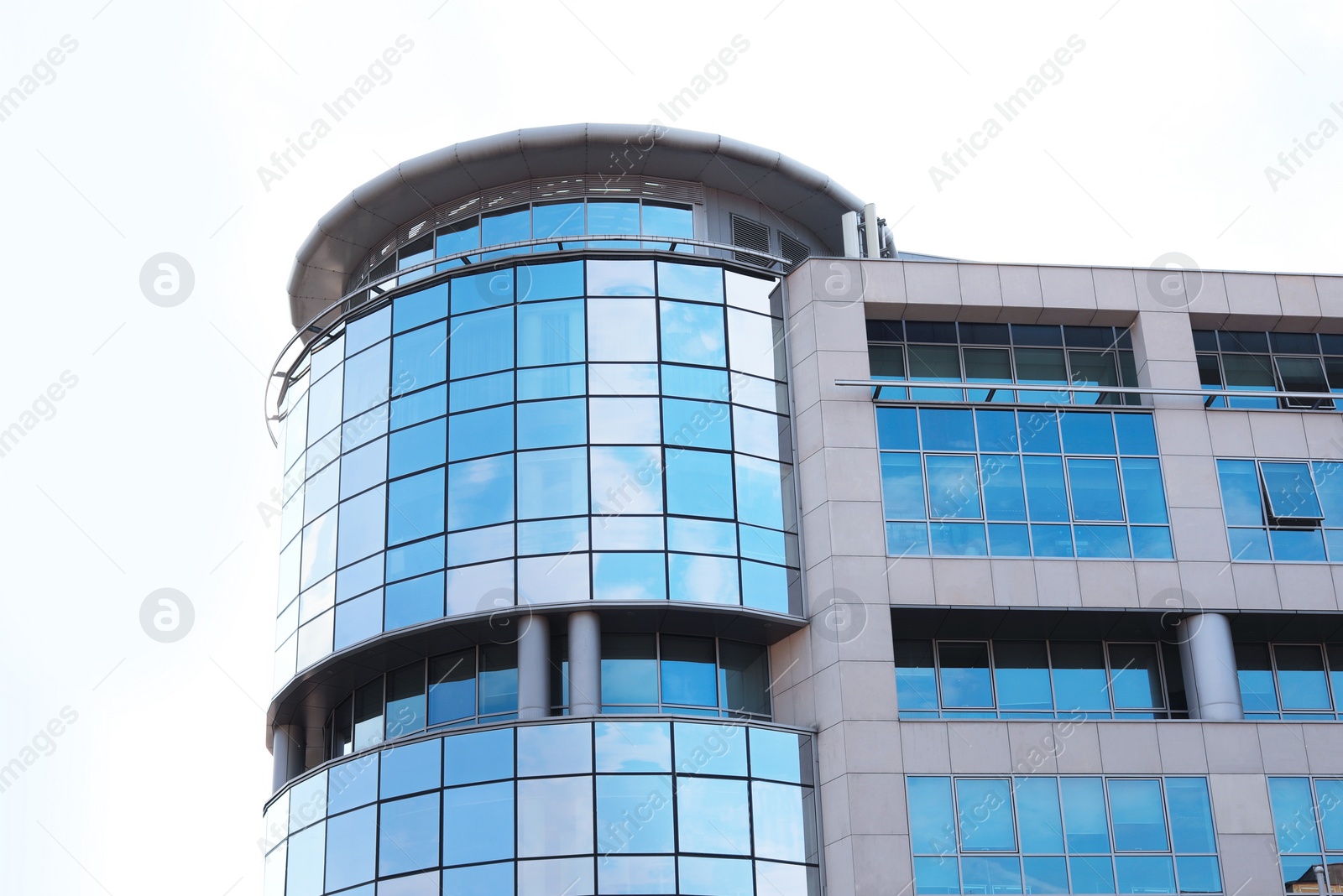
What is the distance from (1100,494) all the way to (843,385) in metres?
6.06

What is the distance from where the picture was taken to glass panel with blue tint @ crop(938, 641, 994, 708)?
32.5m

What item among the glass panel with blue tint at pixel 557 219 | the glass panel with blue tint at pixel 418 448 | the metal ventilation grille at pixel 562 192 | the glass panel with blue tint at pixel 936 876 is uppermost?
the metal ventilation grille at pixel 562 192

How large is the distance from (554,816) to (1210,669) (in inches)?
550

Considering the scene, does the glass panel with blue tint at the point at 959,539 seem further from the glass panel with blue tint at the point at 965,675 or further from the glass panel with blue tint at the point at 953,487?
the glass panel with blue tint at the point at 965,675

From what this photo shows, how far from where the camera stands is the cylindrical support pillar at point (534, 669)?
30844 mm

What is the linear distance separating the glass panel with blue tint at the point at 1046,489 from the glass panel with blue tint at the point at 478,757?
12220mm

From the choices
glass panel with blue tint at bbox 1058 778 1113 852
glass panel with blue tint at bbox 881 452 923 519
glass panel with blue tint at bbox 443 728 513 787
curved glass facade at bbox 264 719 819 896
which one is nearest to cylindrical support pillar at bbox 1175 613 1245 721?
glass panel with blue tint at bbox 1058 778 1113 852

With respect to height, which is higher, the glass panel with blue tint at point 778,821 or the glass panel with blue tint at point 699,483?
the glass panel with blue tint at point 699,483

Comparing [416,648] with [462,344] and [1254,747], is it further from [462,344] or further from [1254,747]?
[1254,747]

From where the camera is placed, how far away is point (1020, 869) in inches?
1174

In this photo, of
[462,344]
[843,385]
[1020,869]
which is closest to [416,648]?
[462,344]

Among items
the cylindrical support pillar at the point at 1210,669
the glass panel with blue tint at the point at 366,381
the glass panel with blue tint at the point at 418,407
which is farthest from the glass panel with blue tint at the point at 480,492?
the cylindrical support pillar at the point at 1210,669

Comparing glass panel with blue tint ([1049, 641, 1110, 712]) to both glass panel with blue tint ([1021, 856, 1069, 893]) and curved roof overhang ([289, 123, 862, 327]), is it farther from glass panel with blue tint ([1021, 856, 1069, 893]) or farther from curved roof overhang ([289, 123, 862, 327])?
curved roof overhang ([289, 123, 862, 327])

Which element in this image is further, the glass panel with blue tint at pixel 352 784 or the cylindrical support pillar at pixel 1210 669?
the cylindrical support pillar at pixel 1210 669
